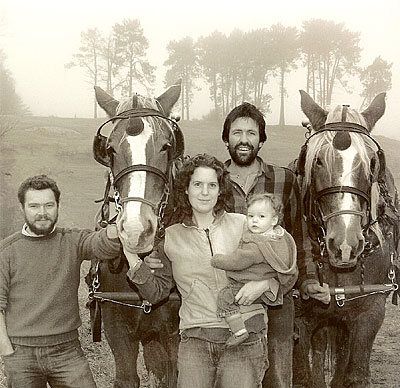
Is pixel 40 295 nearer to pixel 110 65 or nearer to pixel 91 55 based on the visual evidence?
pixel 110 65

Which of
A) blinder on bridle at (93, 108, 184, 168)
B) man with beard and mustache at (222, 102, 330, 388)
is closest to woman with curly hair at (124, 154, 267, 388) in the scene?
blinder on bridle at (93, 108, 184, 168)

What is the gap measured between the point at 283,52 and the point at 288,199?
1808mm

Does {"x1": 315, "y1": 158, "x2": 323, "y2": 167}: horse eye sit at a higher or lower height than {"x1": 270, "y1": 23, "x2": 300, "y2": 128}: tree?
lower

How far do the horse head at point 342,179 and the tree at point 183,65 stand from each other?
1503mm

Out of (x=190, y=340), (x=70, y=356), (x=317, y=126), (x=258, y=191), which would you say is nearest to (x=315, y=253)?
(x=258, y=191)

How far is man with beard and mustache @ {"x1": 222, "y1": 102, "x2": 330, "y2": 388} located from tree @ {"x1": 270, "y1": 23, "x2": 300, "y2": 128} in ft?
3.77

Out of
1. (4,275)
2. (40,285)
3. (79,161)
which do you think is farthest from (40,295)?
(79,161)

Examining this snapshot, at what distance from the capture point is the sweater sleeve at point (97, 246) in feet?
8.64

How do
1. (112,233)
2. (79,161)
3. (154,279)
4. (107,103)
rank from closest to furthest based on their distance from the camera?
(154,279), (112,233), (107,103), (79,161)

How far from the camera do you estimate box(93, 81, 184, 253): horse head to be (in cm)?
254

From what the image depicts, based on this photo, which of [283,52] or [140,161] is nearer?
[140,161]

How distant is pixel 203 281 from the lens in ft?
8.18

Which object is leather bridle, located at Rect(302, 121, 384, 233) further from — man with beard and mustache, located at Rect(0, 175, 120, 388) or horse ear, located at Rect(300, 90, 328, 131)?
man with beard and mustache, located at Rect(0, 175, 120, 388)

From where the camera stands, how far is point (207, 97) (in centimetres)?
443
